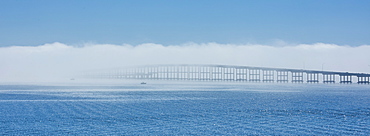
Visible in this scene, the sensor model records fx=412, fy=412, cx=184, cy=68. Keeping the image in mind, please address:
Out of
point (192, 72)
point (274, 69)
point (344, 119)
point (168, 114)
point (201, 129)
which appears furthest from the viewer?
point (192, 72)

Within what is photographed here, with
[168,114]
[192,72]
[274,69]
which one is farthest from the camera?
[192,72]

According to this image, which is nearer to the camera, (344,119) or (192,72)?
(344,119)

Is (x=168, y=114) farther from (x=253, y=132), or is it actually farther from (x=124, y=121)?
(x=253, y=132)

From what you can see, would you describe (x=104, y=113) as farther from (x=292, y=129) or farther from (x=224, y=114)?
(x=292, y=129)

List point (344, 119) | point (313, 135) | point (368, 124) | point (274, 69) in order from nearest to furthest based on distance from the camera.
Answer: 1. point (313, 135)
2. point (368, 124)
3. point (344, 119)
4. point (274, 69)

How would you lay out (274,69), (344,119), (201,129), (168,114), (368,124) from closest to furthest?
(201,129), (368,124), (344,119), (168,114), (274,69)

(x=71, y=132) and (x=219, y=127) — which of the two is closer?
(x=71, y=132)

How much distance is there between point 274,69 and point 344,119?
4076 inches

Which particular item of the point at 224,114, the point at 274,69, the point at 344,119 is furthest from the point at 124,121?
the point at 274,69

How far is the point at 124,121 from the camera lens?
62.6 feet

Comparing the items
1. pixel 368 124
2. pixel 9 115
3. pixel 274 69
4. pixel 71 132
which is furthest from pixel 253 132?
pixel 274 69

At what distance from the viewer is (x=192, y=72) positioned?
131 m

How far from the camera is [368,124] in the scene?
60.1 ft

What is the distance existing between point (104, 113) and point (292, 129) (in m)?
10.3
